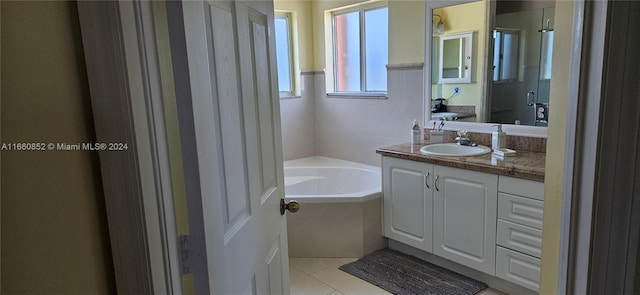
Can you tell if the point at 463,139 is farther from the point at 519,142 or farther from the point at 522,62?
the point at 522,62

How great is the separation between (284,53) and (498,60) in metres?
2.00

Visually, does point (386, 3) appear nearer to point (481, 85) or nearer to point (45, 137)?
point (481, 85)

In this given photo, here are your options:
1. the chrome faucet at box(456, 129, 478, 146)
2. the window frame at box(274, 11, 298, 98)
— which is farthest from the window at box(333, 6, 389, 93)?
the chrome faucet at box(456, 129, 478, 146)

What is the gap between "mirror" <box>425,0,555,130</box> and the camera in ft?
8.68

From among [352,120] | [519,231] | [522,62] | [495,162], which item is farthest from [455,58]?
[519,231]

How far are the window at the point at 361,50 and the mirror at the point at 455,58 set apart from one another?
2.04 feet

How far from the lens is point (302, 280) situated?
110 inches

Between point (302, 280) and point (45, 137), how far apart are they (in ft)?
7.47

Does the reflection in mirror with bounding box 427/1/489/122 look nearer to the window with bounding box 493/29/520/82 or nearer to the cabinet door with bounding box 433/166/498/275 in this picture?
the window with bounding box 493/29/520/82

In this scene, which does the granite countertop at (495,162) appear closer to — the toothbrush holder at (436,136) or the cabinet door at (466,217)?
the cabinet door at (466,217)

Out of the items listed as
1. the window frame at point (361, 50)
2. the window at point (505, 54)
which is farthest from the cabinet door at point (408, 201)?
the window frame at point (361, 50)

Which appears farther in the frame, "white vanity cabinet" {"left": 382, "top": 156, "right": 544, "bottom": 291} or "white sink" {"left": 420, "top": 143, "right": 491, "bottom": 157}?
"white sink" {"left": 420, "top": 143, "right": 491, "bottom": 157}

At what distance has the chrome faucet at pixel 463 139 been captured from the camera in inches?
117

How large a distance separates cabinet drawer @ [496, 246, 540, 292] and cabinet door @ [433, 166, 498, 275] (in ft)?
0.17
